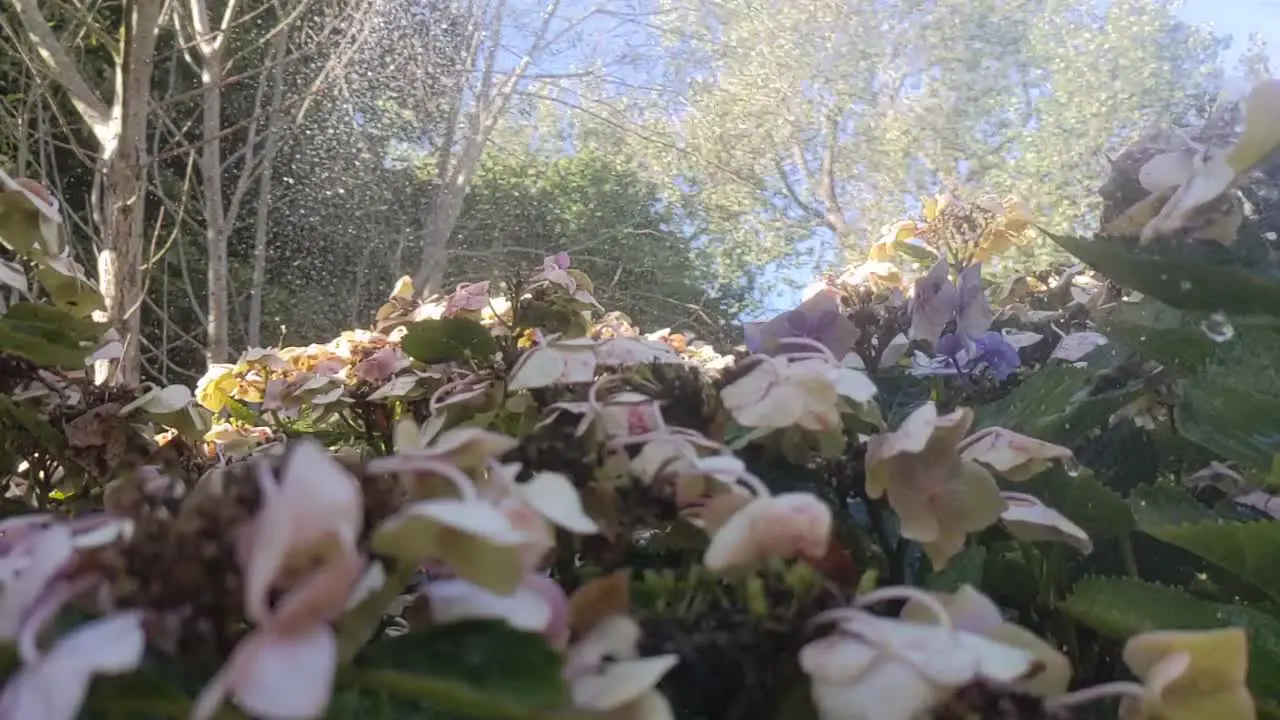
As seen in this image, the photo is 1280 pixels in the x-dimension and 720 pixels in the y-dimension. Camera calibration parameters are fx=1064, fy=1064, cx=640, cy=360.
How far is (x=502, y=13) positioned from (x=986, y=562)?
181 inches

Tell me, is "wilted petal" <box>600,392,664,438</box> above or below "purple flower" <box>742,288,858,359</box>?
below

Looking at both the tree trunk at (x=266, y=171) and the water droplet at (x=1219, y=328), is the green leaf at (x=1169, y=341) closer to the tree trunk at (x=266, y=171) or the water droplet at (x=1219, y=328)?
the water droplet at (x=1219, y=328)

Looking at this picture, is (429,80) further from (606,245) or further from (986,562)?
(986,562)

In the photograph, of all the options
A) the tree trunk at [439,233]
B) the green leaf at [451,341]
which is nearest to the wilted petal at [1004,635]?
the green leaf at [451,341]

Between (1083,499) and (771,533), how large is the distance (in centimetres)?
16

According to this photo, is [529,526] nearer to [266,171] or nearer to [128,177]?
[128,177]

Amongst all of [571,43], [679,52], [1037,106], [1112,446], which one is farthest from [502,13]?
[1112,446]

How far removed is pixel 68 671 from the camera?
0.19 m

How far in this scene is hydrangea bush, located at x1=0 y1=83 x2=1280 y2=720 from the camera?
0.68 ft

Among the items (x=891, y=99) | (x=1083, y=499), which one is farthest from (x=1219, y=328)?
(x=891, y=99)

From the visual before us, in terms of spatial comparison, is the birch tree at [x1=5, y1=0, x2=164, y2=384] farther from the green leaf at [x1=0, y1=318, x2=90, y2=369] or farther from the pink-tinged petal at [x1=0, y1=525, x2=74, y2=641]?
the pink-tinged petal at [x1=0, y1=525, x2=74, y2=641]

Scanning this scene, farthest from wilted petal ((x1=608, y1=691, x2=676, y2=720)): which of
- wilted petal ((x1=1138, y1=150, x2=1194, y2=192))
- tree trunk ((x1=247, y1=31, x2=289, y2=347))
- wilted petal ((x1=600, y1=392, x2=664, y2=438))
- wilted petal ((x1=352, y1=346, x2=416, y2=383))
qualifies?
tree trunk ((x1=247, y1=31, x2=289, y2=347))

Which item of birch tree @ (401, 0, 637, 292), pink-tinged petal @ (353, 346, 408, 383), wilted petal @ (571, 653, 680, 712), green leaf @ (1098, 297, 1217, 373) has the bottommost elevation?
Result: pink-tinged petal @ (353, 346, 408, 383)

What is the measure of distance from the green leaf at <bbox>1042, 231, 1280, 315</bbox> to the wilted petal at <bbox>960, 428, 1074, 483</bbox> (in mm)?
109
